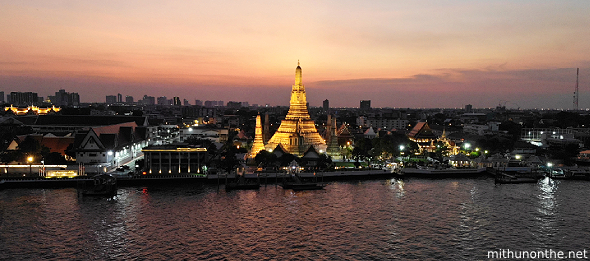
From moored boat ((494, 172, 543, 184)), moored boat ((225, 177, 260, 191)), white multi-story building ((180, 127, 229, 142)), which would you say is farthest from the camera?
white multi-story building ((180, 127, 229, 142))

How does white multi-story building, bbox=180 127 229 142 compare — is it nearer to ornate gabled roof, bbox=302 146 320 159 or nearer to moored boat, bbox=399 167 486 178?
ornate gabled roof, bbox=302 146 320 159

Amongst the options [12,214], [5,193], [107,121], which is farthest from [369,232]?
[107,121]

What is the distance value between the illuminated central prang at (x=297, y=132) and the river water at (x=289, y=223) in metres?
11.0

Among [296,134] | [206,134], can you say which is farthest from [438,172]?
[206,134]

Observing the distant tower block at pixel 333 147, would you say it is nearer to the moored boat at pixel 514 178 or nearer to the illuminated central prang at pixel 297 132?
the illuminated central prang at pixel 297 132

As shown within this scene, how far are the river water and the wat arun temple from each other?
10.9m

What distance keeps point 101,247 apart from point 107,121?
36705mm

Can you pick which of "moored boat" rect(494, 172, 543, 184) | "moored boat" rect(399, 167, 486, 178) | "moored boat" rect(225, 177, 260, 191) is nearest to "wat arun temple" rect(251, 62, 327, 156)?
"moored boat" rect(225, 177, 260, 191)

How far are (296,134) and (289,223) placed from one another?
2048 centimetres

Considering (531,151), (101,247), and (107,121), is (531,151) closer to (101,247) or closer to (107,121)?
(101,247)

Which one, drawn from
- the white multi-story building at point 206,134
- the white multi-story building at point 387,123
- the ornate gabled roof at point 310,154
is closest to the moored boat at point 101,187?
the ornate gabled roof at point 310,154

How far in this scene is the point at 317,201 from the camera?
2822 centimetres

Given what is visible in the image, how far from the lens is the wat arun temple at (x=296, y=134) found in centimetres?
4250

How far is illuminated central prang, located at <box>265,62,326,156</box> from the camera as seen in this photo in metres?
42.5
